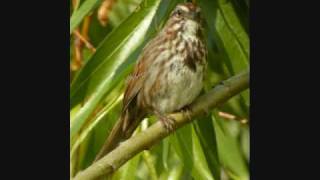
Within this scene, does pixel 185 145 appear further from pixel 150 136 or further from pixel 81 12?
pixel 81 12

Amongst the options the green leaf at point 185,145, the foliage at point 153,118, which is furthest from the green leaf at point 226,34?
the green leaf at point 185,145

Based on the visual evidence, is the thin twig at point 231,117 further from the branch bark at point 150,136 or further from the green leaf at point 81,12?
the green leaf at point 81,12

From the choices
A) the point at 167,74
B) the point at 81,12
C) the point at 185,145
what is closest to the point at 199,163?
the point at 185,145

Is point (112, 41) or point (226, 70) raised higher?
point (112, 41)
